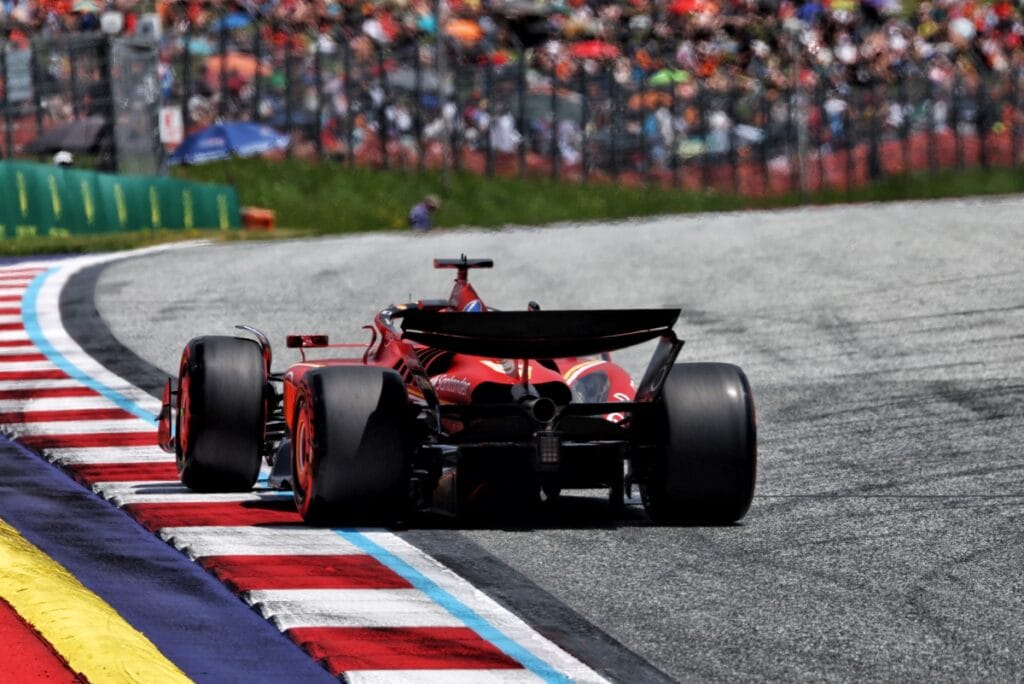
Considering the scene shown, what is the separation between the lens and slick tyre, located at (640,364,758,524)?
8.46 m

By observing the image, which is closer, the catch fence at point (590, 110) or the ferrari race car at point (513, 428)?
the ferrari race car at point (513, 428)

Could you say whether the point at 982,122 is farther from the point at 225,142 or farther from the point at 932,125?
the point at 225,142

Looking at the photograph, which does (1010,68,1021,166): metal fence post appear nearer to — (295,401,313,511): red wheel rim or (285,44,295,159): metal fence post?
(285,44,295,159): metal fence post

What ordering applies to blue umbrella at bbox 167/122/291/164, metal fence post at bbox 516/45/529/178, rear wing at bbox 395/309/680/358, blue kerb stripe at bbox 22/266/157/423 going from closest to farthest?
rear wing at bbox 395/309/680/358 → blue kerb stripe at bbox 22/266/157/423 → blue umbrella at bbox 167/122/291/164 → metal fence post at bbox 516/45/529/178

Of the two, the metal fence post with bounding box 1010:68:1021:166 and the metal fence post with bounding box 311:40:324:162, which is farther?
the metal fence post with bounding box 311:40:324:162

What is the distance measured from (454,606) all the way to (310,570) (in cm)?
84

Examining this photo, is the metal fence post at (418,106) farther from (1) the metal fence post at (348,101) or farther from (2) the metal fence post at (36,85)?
(2) the metal fence post at (36,85)

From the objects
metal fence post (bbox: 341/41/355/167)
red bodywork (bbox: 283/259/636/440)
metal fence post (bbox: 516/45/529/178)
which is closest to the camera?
red bodywork (bbox: 283/259/636/440)

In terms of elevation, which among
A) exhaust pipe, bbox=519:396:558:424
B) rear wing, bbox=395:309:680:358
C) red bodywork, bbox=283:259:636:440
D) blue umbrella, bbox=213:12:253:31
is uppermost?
blue umbrella, bbox=213:12:253:31

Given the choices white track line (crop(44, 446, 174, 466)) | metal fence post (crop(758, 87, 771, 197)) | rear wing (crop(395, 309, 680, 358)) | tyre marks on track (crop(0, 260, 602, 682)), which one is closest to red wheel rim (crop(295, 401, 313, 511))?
tyre marks on track (crop(0, 260, 602, 682))

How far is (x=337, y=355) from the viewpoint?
55.1 ft

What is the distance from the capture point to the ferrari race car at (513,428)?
821 cm

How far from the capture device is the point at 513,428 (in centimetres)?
838

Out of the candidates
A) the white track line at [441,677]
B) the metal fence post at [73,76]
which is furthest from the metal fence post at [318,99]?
the white track line at [441,677]
